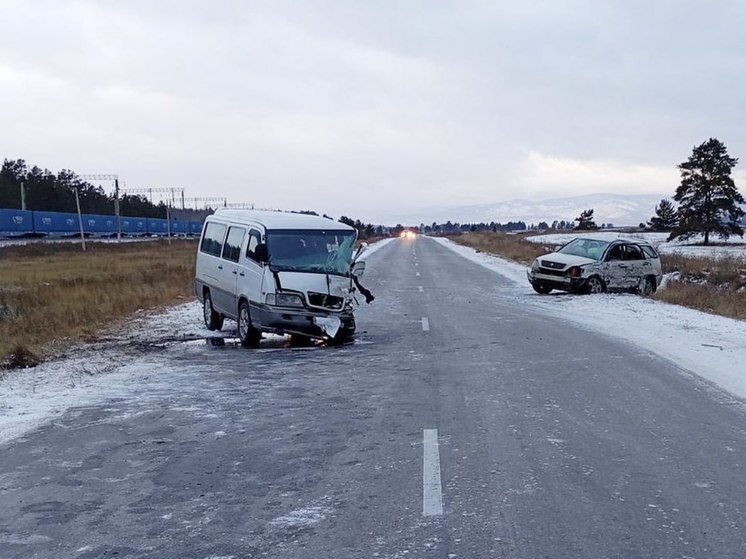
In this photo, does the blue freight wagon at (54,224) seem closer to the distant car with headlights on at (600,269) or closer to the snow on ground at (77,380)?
the distant car with headlights on at (600,269)

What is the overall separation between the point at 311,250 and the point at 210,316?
3264 mm

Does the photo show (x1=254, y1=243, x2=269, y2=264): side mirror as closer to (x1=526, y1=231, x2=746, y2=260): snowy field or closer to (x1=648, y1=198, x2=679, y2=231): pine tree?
(x1=526, y1=231, x2=746, y2=260): snowy field

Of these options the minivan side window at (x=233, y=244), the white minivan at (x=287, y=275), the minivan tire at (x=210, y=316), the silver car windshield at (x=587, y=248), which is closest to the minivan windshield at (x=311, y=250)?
the white minivan at (x=287, y=275)

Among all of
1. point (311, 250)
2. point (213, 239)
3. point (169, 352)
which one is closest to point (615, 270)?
point (311, 250)

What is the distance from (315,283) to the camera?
1243 centimetres

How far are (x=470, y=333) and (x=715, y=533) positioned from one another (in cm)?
929

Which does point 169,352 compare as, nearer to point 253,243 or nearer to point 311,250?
point 253,243

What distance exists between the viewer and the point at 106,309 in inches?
688

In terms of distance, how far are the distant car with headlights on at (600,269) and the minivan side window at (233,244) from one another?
1111 centimetres

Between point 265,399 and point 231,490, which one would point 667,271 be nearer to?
point 265,399

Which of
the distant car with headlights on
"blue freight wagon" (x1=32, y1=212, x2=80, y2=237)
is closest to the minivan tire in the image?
the distant car with headlights on

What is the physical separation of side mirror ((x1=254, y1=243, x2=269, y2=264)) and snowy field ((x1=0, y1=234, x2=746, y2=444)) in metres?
2.02

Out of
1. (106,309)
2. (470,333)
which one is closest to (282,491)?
(470,333)

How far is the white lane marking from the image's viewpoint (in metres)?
4.87
